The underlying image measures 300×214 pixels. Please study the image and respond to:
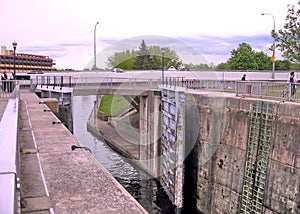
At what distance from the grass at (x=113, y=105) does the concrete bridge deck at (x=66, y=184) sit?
114 ft

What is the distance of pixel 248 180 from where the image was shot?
525 inches

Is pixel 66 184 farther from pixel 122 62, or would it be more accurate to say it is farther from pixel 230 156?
pixel 122 62

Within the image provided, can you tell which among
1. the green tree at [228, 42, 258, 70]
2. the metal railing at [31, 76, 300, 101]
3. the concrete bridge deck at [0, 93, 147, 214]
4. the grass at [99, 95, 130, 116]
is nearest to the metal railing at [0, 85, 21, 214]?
the concrete bridge deck at [0, 93, 147, 214]

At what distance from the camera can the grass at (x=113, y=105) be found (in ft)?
140

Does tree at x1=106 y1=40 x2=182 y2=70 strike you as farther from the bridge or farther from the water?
the bridge

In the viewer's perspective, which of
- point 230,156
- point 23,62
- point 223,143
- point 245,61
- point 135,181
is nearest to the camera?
Answer: point 230,156

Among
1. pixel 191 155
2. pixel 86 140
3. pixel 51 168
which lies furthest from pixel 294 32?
pixel 51 168

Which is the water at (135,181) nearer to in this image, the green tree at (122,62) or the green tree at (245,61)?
the green tree at (245,61)

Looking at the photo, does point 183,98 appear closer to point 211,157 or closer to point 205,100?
point 205,100

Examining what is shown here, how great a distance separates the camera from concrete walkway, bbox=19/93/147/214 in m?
3.25

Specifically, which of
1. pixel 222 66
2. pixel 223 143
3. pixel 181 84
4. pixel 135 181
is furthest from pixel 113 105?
pixel 222 66

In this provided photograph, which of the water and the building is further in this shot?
the building

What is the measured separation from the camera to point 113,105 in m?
49.3

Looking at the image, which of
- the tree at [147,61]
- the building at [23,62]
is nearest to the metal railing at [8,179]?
the building at [23,62]
